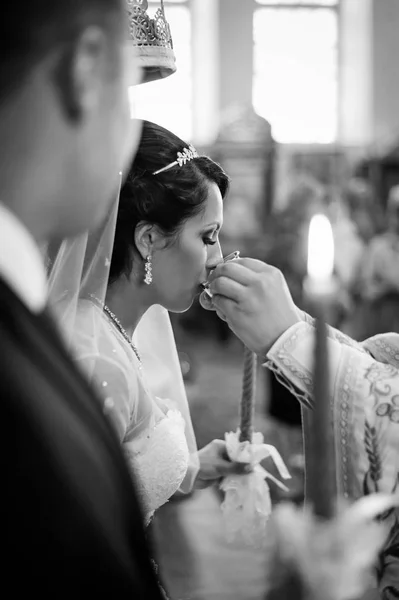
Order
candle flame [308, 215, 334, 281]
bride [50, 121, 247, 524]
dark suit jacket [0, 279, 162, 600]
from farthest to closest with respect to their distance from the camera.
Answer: bride [50, 121, 247, 524] < candle flame [308, 215, 334, 281] < dark suit jacket [0, 279, 162, 600]

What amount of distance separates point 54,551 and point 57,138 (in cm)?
32

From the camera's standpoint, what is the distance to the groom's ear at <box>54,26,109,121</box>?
644mm

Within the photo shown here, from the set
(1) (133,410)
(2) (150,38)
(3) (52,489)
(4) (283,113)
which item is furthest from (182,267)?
(4) (283,113)

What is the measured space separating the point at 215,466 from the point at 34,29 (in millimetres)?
1442

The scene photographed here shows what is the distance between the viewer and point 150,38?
1.84 m

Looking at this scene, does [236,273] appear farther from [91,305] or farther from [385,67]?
[385,67]

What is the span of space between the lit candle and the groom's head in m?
0.22

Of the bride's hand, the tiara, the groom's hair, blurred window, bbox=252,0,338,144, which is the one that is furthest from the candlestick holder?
blurred window, bbox=252,0,338,144

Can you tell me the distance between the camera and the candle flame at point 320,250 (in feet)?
2.58

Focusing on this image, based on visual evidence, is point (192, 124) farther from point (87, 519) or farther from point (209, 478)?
point (87, 519)

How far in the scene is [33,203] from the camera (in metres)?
0.67

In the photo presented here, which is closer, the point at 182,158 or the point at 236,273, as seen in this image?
the point at 236,273

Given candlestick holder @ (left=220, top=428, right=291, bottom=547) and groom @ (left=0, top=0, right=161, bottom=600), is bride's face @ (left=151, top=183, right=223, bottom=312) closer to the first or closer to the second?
candlestick holder @ (left=220, top=428, right=291, bottom=547)

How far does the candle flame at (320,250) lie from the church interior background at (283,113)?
21.2ft
